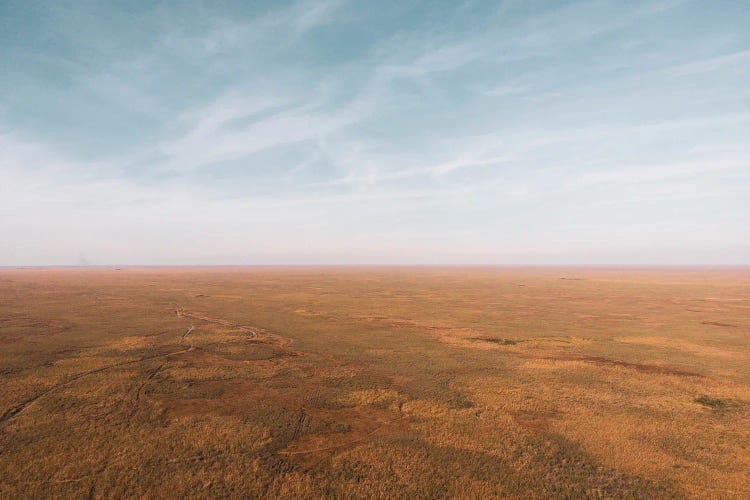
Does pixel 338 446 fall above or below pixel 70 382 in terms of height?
below

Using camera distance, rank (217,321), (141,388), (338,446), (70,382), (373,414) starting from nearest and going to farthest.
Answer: (338,446)
(373,414)
(141,388)
(70,382)
(217,321)

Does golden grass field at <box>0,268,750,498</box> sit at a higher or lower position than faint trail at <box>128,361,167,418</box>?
lower

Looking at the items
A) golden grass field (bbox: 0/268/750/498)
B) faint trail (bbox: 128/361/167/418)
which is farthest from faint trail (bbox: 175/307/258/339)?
faint trail (bbox: 128/361/167/418)

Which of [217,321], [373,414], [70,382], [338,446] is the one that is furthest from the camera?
[217,321]

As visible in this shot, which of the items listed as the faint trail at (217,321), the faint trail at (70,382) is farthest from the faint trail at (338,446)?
the faint trail at (217,321)

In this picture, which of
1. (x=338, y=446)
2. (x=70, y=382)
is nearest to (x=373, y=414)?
(x=338, y=446)

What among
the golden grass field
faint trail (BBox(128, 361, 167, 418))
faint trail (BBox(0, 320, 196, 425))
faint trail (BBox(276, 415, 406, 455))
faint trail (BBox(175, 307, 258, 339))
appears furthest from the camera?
faint trail (BBox(175, 307, 258, 339))

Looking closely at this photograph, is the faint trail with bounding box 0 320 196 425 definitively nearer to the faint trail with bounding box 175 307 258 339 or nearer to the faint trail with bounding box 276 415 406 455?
the faint trail with bounding box 175 307 258 339

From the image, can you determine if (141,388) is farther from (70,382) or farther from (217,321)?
(217,321)
